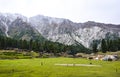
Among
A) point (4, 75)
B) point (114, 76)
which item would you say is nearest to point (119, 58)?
point (114, 76)

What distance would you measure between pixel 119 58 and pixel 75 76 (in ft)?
367

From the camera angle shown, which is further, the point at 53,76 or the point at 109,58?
the point at 109,58

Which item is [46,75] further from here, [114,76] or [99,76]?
[114,76]

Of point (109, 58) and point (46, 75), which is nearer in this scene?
point (46, 75)

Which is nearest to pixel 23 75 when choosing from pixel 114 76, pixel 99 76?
pixel 99 76

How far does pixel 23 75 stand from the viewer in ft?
218

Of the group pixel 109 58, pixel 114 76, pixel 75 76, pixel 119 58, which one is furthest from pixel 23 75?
pixel 119 58

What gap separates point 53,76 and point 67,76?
12.7 ft

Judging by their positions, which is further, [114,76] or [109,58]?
[109,58]

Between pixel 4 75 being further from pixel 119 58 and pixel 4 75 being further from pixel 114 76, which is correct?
pixel 119 58

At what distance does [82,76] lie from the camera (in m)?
65.6

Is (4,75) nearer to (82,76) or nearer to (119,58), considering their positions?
(82,76)

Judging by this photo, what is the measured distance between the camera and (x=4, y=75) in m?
65.8

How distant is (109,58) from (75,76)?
325ft
